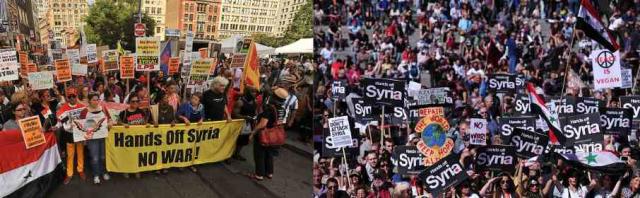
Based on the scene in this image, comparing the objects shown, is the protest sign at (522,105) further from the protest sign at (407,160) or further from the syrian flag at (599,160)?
the protest sign at (407,160)

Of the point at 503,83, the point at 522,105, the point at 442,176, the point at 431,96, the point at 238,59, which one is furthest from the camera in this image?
the point at 503,83

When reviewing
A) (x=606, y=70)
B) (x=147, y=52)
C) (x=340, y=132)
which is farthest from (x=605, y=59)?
(x=147, y=52)

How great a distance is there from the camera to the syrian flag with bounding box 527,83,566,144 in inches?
288

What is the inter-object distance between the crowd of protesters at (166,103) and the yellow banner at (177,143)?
26 mm

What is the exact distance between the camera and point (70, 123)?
1.85m

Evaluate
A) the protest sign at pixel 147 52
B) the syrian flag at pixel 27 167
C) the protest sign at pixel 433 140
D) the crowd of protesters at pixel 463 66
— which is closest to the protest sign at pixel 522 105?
the crowd of protesters at pixel 463 66

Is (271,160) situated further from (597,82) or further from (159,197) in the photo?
(597,82)

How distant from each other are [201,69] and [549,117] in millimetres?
6331

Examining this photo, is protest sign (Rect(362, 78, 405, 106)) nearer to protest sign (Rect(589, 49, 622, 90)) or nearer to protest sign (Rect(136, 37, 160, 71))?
protest sign (Rect(589, 49, 622, 90))

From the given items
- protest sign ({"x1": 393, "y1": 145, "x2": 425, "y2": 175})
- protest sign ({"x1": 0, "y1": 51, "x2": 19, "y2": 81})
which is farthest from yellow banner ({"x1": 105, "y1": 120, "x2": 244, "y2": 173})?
protest sign ({"x1": 393, "y1": 145, "x2": 425, "y2": 175})

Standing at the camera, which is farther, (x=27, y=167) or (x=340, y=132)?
(x=340, y=132)

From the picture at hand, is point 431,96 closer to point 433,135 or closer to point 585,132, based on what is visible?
point 433,135

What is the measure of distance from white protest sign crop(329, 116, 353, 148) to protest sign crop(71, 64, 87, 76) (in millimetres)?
4193

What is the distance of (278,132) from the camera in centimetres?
210
